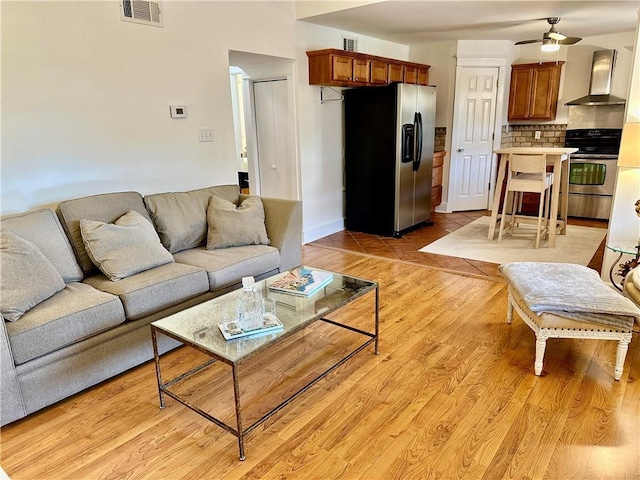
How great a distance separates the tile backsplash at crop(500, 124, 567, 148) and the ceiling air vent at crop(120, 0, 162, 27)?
515 cm

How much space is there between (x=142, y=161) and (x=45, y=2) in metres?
1.16

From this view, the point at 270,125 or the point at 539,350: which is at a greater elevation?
the point at 270,125

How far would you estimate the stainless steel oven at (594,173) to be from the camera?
5691 mm

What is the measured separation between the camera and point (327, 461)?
1761 millimetres

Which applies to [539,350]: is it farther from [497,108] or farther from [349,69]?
[497,108]

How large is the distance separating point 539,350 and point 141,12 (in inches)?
138

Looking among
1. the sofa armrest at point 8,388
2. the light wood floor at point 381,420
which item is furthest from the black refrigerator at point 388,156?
the sofa armrest at point 8,388

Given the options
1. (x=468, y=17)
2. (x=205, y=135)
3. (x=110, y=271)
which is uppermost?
(x=468, y=17)

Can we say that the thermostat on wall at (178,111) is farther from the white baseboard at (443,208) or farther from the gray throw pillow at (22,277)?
the white baseboard at (443,208)

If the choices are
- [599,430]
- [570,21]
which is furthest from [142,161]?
[570,21]

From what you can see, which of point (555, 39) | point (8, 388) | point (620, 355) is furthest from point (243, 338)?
point (555, 39)

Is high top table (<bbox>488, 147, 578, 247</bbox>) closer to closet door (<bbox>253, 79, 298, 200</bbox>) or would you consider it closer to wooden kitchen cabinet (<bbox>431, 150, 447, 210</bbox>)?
wooden kitchen cabinet (<bbox>431, 150, 447, 210</bbox>)

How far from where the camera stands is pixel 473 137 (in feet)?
20.6

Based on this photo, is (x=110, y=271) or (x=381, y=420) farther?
(x=110, y=271)
